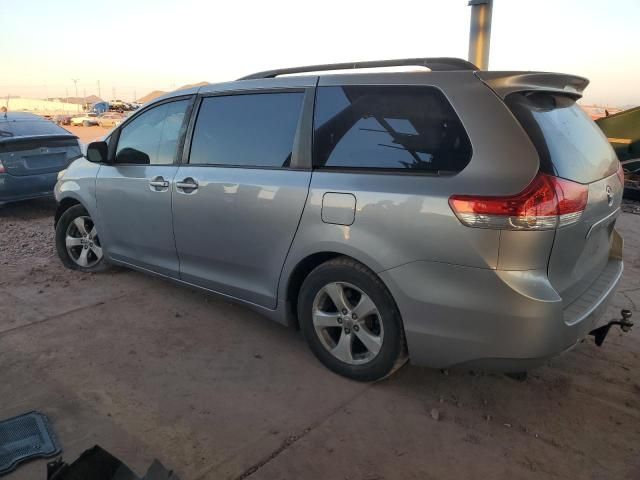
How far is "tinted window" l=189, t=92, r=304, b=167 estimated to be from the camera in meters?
3.28

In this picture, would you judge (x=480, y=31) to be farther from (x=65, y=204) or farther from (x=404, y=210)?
(x=65, y=204)

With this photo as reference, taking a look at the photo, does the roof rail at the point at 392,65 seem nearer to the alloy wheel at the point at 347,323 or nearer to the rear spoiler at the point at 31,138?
the alloy wheel at the point at 347,323

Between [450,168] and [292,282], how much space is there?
1.24 metres

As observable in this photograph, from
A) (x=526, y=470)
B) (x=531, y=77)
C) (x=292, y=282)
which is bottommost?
(x=526, y=470)

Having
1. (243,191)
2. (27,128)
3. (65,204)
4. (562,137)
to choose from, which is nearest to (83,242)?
(65,204)

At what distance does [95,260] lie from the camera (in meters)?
5.02

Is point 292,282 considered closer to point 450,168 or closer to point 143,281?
point 450,168

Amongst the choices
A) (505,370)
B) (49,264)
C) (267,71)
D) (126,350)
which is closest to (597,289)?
(505,370)

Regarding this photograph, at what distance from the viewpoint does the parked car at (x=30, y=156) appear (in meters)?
7.01

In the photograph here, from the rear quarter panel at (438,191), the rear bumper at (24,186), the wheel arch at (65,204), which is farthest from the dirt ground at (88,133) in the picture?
the rear quarter panel at (438,191)

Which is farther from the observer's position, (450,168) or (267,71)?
(267,71)

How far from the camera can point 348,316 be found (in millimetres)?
3010

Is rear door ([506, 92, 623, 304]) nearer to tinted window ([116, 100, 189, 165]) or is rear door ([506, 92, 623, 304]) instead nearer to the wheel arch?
tinted window ([116, 100, 189, 165])

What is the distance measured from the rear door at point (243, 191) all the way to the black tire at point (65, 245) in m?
1.44
